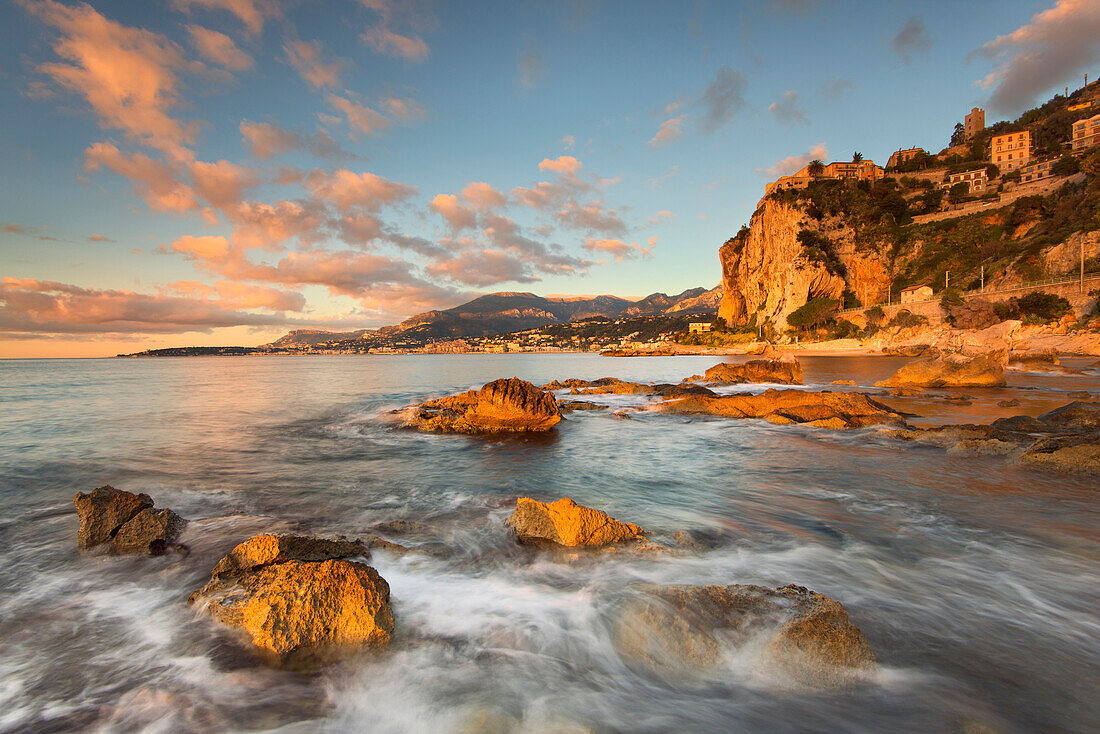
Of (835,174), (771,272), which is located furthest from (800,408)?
(835,174)

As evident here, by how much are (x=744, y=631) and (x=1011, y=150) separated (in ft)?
381

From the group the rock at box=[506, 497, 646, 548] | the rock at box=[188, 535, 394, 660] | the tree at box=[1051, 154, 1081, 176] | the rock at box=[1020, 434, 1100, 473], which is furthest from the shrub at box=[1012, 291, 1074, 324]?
the rock at box=[188, 535, 394, 660]

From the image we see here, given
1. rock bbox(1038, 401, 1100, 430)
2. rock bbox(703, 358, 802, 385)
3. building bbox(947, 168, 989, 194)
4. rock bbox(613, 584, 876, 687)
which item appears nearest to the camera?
rock bbox(613, 584, 876, 687)

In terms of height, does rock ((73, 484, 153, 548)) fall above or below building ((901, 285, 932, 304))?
below

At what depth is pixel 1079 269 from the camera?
37.3 metres

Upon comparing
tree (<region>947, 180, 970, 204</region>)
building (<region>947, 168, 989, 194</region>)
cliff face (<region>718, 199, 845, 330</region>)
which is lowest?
cliff face (<region>718, 199, 845, 330</region>)

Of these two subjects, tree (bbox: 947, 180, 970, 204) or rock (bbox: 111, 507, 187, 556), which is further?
tree (bbox: 947, 180, 970, 204)

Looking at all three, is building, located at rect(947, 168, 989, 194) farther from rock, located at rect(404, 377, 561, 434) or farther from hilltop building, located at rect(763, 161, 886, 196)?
rock, located at rect(404, 377, 561, 434)

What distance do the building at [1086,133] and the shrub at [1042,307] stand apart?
169 feet

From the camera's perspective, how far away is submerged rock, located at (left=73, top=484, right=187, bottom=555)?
17.8 feet

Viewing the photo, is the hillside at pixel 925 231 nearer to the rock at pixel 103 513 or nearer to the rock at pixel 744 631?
the rock at pixel 744 631

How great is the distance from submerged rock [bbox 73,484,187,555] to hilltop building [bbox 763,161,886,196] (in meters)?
95.3

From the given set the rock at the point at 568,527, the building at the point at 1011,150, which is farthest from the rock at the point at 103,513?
the building at the point at 1011,150

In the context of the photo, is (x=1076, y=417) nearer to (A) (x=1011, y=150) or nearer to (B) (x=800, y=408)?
(B) (x=800, y=408)
